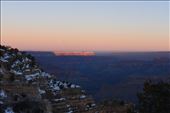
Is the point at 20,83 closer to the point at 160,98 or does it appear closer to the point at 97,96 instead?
the point at 160,98

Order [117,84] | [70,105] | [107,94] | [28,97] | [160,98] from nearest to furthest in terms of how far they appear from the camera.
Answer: [160,98]
[28,97]
[70,105]
[107,94]
[117,84]

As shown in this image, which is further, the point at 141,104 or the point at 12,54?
the point at 12,54

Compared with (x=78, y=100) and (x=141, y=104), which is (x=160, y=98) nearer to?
(x=141, y=104)

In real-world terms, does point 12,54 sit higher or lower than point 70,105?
higher

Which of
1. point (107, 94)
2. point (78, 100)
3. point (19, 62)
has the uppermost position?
point (19, 62)

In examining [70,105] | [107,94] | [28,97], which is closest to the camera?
[28,97]

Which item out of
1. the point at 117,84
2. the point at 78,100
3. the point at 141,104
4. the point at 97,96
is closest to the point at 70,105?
the point at 78,100
